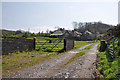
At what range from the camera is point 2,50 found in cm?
1297

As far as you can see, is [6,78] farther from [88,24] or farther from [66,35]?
[88,24]

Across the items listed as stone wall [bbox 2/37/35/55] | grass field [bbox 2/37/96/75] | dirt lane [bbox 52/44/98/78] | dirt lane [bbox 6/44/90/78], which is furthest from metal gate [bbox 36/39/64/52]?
dirt lane [bbox 52/44/98/78]

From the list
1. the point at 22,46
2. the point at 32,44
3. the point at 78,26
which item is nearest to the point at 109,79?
the point at 22,46

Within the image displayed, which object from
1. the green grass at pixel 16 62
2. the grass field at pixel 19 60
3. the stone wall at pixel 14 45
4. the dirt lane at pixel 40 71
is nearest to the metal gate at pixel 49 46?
the stone wall at pixel 14 45

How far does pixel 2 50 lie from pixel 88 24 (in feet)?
416

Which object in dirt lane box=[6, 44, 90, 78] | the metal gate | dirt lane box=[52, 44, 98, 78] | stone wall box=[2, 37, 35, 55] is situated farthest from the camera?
the metal gate

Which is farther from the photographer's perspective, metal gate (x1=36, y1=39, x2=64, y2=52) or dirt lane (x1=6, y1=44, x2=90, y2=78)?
metal gate (x1=36, y1=39, x2=64, y2=52)

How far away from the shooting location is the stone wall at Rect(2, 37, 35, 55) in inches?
526

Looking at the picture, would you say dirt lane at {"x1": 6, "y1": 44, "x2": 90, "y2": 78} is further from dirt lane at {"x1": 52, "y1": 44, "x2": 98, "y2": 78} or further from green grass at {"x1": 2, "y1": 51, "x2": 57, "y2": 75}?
green grass at {"x1": 2, "y1": 51, "x2": 57, "y2": 75}

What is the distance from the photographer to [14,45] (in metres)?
14.8

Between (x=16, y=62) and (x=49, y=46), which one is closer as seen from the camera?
(x=16, y=62)

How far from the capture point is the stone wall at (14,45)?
43.8 feet

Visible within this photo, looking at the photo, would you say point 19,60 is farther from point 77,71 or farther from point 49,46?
point 49,46

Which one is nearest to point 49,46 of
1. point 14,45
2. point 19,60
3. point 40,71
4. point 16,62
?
point 14,45
